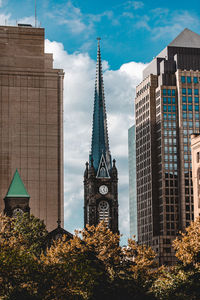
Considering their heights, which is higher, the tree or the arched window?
the arched window

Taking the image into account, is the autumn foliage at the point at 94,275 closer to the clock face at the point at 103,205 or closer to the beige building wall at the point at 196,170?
the beige building wall at the point at 196,170

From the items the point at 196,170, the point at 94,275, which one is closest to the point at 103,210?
the point at 196,170

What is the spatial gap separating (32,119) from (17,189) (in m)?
27.2

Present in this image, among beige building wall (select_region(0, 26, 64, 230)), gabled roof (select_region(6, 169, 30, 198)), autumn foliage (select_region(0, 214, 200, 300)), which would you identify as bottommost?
autumn foliage (select_region(0, 214, 200, 300))

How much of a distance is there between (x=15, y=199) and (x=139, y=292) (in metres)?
97.7

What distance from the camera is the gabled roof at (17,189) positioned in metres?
171

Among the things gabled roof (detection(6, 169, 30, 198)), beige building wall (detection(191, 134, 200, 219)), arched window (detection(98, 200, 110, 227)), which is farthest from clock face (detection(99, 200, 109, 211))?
beige building wall (detection(191, 134, 200, 219))

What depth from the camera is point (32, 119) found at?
635 feet

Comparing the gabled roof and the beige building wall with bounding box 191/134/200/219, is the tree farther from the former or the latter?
the gabled roof

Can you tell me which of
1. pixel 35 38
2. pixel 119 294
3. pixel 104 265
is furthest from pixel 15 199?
pixel 119 294

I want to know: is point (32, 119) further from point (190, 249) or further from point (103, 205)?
point (190, 249)

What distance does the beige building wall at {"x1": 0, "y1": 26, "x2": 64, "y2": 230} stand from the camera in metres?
190

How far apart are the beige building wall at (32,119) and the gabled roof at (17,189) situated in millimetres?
10536

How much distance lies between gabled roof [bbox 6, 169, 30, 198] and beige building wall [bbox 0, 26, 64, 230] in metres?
10.5
